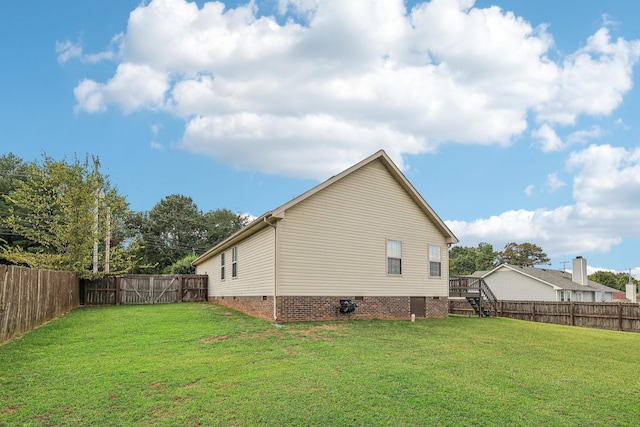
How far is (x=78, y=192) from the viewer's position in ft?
76.8

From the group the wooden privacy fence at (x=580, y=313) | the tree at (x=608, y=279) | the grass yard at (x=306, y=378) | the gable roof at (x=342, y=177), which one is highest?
the gable roof at (x=342, y=177)

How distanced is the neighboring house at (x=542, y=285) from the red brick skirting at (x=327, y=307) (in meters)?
20.9

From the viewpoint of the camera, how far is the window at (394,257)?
A: 18.2 meters

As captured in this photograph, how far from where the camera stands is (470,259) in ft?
215

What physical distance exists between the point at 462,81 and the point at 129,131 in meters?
14.0

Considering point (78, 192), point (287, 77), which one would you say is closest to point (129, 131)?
point (78, 192)

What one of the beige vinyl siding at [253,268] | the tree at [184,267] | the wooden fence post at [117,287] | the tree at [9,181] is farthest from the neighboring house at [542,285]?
the tree at [9,181]

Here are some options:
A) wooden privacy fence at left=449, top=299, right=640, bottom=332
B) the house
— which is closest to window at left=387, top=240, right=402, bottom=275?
the house

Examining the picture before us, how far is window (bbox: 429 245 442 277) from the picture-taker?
65.4 ft

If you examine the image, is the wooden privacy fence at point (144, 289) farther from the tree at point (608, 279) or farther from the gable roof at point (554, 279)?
the tree at point (608, 279)

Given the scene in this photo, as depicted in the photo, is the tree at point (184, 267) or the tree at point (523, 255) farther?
the tree at point (523, 255)

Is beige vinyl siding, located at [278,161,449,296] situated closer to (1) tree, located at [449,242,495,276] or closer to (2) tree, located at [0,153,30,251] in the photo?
(2) tree, located at [0,153,30,251]

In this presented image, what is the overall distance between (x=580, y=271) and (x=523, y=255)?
29.1 m

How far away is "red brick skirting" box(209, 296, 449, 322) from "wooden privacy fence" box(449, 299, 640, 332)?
321 inches
